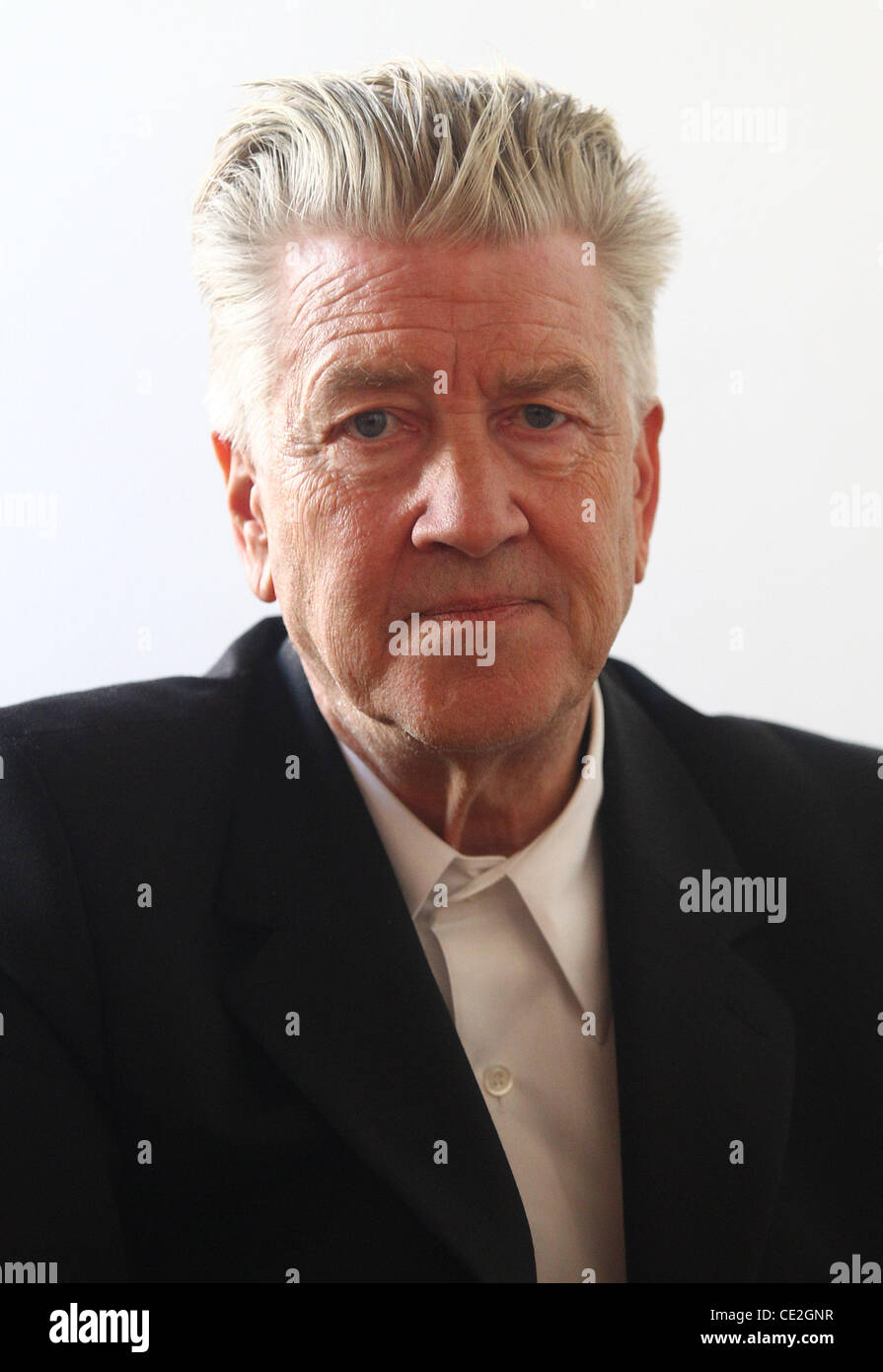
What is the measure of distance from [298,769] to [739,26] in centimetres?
147

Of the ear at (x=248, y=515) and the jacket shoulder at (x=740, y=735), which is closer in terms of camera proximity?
the ear at (x=248, y=515)

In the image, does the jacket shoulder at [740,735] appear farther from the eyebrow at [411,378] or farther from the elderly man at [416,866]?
the eyebrow at [411,378]

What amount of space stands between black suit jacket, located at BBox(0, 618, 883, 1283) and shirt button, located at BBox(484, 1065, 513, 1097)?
92 mm

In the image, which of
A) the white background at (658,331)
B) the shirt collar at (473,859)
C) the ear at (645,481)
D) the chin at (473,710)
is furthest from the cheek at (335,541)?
the white background at (658,331)

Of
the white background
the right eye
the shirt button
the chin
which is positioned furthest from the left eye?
the white background

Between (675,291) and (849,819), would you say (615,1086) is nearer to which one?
(849,819)

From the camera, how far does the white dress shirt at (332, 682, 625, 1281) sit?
1347 mm

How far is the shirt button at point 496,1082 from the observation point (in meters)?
1.36

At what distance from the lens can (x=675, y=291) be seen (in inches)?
85.1

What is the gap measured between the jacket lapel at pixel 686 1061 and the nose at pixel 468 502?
42 cm

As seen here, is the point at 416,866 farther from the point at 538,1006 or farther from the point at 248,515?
the point at 248,515

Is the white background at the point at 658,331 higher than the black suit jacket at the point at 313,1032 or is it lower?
higher

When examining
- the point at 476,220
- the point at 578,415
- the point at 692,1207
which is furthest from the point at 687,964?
the point at 476,220

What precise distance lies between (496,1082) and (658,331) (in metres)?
1.31
